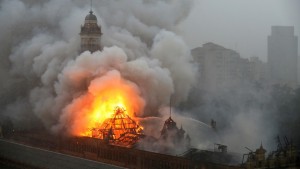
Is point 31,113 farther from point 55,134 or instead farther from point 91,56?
point 91,56

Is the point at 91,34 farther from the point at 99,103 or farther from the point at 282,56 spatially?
the point at 282,56

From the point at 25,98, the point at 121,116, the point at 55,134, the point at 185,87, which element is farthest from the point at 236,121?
the point at 25,98

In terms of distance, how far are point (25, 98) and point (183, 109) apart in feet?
40.7

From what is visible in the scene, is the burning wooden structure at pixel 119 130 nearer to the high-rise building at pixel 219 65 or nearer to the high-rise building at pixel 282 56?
the high-rise building at pixel 282 56

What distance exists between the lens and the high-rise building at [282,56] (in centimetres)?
4645

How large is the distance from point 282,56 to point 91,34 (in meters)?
17.3

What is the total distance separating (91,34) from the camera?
43.2m

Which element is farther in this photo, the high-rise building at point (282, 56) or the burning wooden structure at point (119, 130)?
the high-rise building at point (282, 56)

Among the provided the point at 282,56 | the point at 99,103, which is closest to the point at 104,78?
the point at 99,103

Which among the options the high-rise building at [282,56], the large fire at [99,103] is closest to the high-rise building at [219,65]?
the high-rise building at [282,56]

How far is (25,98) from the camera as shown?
45.3 metres

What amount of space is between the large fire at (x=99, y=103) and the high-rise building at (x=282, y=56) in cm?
1431

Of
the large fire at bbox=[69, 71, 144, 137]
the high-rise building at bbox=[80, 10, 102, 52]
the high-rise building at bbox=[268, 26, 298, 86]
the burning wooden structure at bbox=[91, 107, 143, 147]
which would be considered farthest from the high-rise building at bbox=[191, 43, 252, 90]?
the burning wooden structure at bbox=[91, 107, 143, 147]

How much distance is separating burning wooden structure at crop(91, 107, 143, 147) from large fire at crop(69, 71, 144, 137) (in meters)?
0.35
